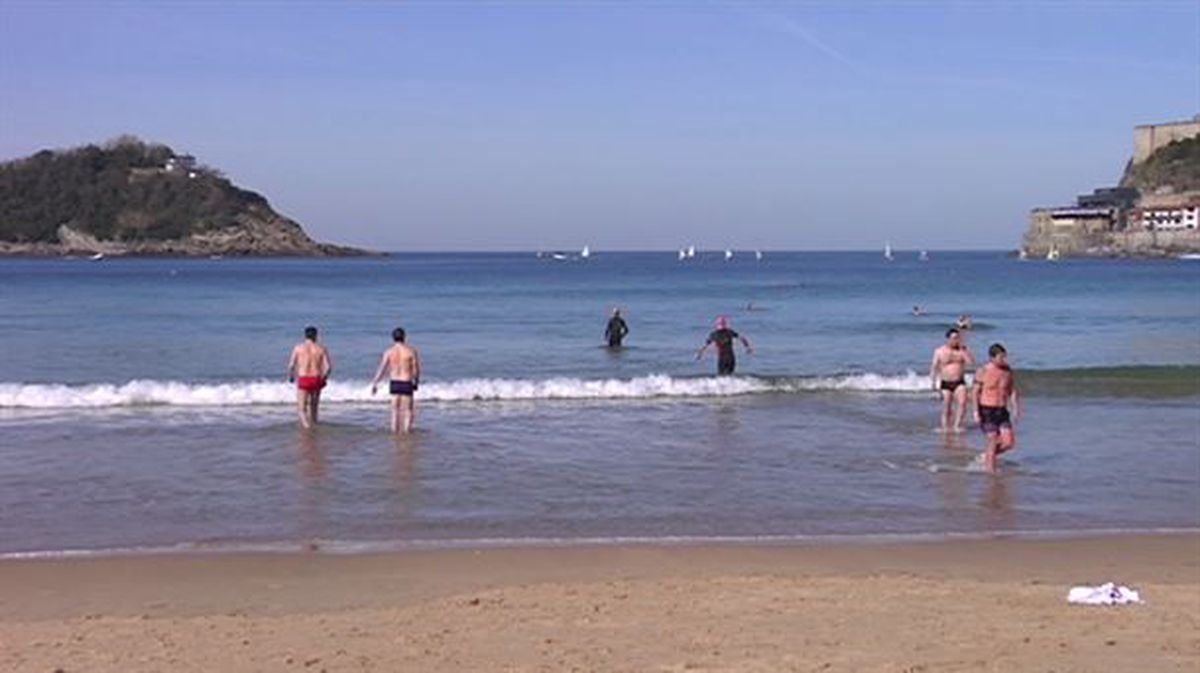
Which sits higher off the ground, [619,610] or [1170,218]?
[1170,218]

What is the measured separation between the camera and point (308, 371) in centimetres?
1977

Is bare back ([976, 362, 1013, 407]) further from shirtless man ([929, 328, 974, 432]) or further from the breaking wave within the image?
the breaking wave

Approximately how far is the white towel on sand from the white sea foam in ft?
54.1

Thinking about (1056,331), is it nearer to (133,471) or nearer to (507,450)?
(507,450)

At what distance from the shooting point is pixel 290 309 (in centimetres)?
5962

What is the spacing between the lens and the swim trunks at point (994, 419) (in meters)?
16.1

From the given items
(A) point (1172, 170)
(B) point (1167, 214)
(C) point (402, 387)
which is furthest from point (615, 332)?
(A) point (1172, 170)

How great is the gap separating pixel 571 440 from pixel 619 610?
10190 millimetres

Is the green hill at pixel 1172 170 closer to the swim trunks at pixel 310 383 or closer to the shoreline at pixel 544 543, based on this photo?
the swim trunks at pixel 310 383

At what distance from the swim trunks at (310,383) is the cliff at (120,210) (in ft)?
520

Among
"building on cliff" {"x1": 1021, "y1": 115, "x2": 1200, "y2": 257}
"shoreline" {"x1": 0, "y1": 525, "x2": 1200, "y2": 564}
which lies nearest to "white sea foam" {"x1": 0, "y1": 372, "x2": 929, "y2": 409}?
"shoreline" {"x1": 0, "y1": 525, "x2": 1200, "y2": 564}

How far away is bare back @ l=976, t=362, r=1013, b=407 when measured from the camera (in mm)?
16125

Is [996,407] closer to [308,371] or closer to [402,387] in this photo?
[402,387]

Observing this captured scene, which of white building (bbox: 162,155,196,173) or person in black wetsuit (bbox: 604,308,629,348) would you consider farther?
white building (bbox: 162,155,196,173)
